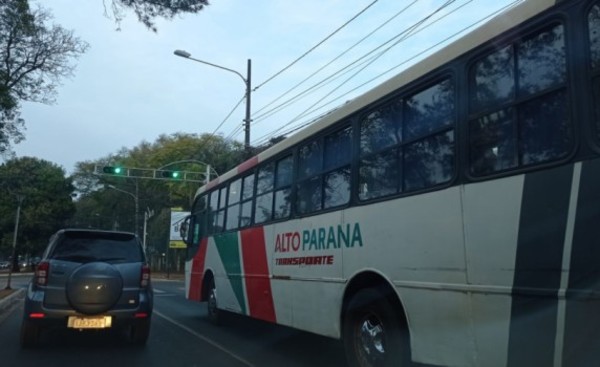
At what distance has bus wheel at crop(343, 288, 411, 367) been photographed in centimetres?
538

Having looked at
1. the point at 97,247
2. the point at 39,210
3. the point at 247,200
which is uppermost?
the point at 39,210

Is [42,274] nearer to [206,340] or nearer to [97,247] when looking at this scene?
[97,247]

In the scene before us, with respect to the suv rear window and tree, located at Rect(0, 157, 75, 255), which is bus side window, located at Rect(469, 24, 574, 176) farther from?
tree, located at Rect(0, 157, 75, 255)

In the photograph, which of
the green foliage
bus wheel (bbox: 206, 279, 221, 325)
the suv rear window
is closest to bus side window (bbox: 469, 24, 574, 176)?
the suv rear window

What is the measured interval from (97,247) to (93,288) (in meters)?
0.84

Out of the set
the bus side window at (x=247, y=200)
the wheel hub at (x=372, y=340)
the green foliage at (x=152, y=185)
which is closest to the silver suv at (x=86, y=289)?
the bus side window at (x=247, y=200)

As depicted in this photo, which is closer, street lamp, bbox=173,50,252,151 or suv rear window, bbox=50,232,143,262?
suv rear window, bbox=50,232,143,262

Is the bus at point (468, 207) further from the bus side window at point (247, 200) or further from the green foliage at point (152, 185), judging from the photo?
the green foliage at point (152, 185)

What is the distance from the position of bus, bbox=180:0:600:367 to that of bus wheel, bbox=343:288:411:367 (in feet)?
0.06

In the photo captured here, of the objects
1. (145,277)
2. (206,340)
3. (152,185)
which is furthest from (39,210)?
(145,277)

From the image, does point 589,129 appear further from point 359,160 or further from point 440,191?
point 359,160

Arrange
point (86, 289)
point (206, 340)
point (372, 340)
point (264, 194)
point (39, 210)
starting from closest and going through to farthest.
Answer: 1. point (372, 340)
2. point (86, 289)
3. point (264, 194)
4. point (206, 340)
5. point (39, 210)

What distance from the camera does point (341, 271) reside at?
6383 mm

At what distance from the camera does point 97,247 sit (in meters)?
8.42
